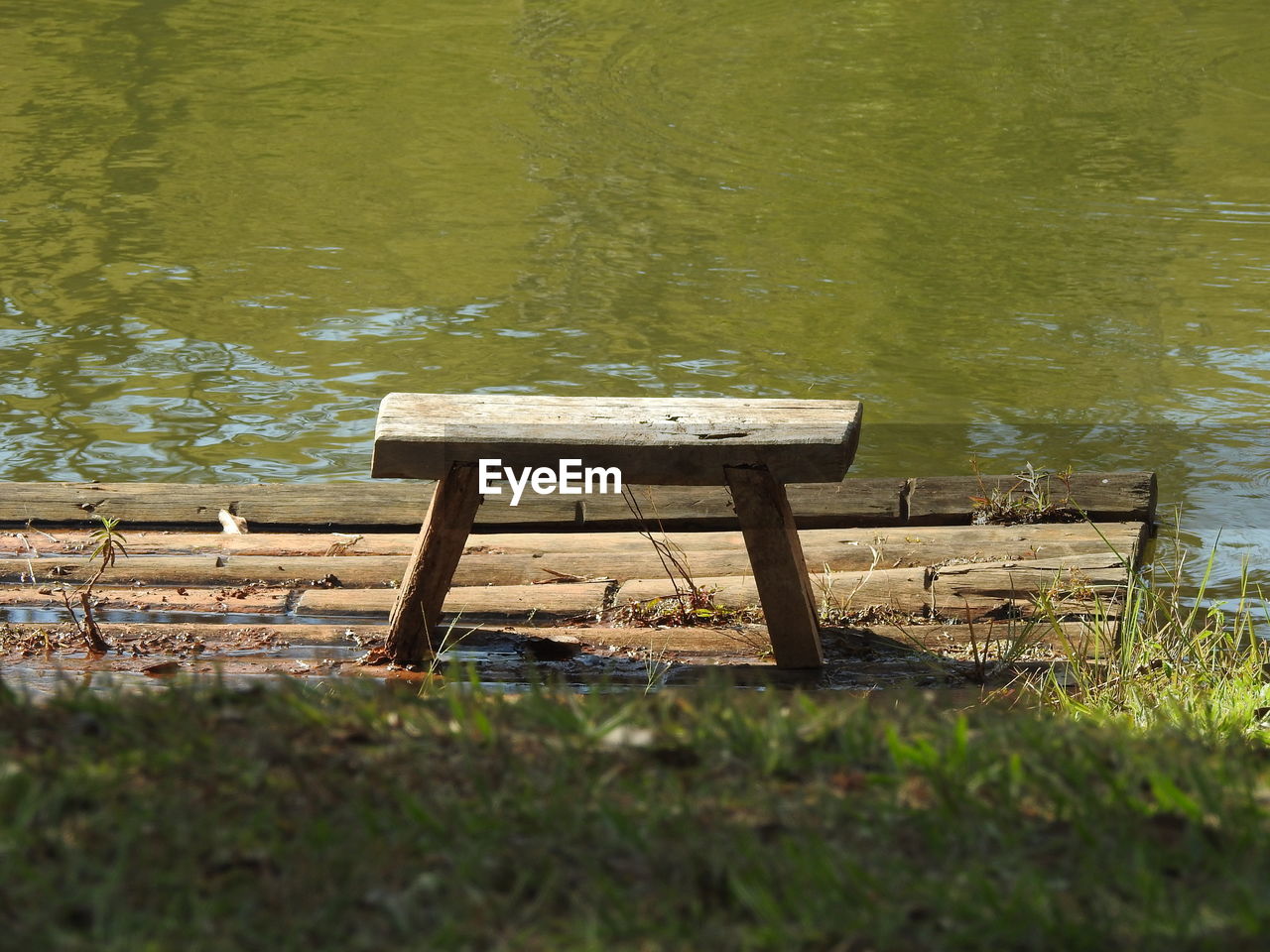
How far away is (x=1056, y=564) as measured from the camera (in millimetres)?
5145

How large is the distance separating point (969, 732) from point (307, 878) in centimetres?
129

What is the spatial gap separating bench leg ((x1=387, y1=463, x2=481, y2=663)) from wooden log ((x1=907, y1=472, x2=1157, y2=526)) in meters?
1.98

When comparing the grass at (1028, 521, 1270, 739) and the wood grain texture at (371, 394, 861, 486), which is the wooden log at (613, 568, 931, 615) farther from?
the wood grain texture at (371, 394, 861, 486)

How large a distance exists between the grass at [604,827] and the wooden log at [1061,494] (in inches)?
109

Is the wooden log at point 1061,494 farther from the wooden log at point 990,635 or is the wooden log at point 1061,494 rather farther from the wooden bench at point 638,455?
the wooden bench at point 638,455

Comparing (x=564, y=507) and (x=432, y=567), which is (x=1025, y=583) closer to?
(x=564, y=507)

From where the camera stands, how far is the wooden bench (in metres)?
4.29

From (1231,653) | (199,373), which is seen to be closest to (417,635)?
(1231,653)

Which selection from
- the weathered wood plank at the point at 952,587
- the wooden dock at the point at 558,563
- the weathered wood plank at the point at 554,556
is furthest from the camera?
the weathered wood plank at the point at 554,556

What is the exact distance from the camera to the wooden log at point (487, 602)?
500cm

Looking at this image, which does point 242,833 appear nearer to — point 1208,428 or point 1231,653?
point 1231,653

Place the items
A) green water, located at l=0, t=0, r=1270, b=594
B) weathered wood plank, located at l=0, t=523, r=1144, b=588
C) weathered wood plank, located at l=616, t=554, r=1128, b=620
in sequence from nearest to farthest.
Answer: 1. weathered wood plank, located at l=616, t=554, r=1128, b=620
2. weathered wood plank, located at l=0, t=523, r=1144, b=588
3. green water, located at l=0, t=0, r=1270, b=594

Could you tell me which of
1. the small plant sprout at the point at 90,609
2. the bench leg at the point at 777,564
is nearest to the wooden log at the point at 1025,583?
the bench leg at the point at 777,564

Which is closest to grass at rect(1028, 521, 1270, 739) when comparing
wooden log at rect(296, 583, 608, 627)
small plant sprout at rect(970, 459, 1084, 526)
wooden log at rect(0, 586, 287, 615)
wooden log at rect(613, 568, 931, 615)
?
wooden log at rect(613, 568, 931, 615)
